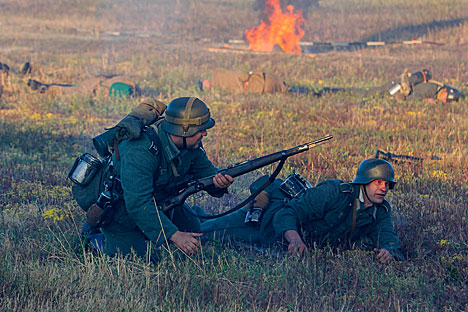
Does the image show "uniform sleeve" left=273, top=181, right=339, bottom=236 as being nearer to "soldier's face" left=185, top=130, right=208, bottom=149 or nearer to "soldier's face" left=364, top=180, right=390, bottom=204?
"soldier's face" left=364, top=180, right=390, bottom=204

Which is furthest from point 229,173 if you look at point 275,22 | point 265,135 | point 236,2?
point 236,2

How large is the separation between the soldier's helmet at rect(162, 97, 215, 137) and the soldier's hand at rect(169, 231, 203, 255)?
0.83m

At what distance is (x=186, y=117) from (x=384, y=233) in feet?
7.20

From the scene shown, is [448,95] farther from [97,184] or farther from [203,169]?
[97,184]

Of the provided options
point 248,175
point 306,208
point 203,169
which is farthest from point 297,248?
point 248,175

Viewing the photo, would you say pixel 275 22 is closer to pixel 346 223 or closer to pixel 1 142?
pixel 1 142

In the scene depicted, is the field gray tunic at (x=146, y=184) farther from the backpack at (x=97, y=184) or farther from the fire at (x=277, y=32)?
the fire at (x=277, y=32)

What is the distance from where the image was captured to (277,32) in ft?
86.4

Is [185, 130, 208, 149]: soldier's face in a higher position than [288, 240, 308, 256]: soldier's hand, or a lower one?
higher

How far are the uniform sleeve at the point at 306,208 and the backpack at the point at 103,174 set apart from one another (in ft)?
4.31

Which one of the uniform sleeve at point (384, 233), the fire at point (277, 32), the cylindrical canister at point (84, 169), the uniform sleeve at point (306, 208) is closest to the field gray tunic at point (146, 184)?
the cylindrical canister at point (84, 169)

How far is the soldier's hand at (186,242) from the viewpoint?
4.62 metres

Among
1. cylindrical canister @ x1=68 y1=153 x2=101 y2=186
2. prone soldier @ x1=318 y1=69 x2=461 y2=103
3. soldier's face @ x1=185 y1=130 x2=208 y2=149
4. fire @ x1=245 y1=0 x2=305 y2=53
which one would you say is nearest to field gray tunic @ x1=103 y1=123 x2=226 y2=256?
soldier's face @ x1=185 y1=130 x2=208 y2=149

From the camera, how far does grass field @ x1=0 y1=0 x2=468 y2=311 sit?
429 centimetres
